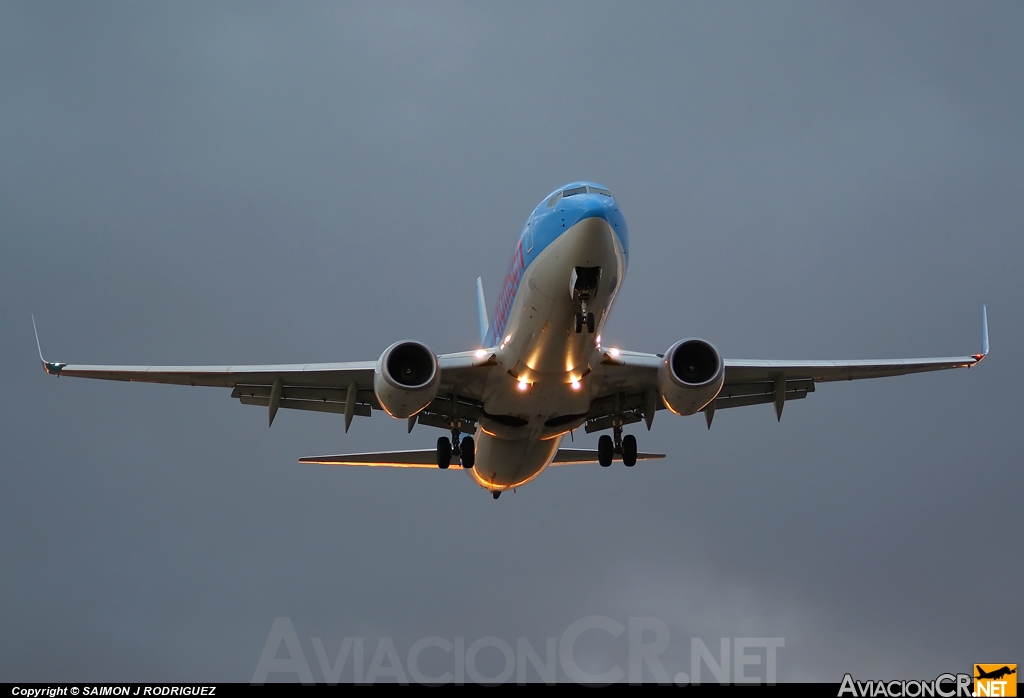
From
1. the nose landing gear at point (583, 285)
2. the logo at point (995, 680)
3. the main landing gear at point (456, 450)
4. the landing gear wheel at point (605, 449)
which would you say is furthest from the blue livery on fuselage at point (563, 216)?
the logo at point (995, 680)

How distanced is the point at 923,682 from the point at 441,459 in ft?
41.9

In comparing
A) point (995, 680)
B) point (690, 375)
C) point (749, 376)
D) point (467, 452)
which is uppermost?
point (749, 376)

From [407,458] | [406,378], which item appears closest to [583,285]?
[406,378]

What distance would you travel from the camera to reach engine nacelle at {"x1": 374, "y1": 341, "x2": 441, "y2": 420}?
780 inches

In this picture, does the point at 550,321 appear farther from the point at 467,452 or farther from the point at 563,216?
the point at 467,452

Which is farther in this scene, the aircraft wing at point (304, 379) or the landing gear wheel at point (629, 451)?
the landing gear wheel at point (629, 451)

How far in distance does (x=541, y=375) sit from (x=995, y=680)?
1449cm

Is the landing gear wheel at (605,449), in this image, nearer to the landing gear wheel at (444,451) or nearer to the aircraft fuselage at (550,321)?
the aircraft fuselage at (550,321)

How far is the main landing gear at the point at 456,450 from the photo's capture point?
23.6 m

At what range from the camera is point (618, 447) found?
24.6 meters

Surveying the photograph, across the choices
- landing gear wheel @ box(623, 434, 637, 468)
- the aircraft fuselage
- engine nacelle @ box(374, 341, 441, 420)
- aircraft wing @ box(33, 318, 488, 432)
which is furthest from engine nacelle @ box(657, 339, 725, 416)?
engine nacelle @ box(374, 341, 441, 420)

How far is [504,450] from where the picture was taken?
2436 centimetres

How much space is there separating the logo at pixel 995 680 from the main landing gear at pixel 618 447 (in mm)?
9774

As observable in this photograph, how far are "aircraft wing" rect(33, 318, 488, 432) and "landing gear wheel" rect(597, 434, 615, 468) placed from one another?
3448 mm
